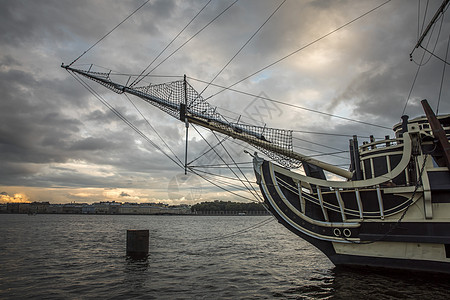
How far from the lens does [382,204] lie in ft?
43.6

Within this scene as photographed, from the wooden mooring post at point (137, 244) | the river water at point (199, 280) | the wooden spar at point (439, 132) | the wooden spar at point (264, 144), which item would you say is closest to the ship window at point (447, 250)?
the river water at point (199, 280)

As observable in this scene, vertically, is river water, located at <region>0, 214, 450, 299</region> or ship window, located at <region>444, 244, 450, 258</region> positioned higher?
ship window, located at <region>444, 244, 450, 258</region>

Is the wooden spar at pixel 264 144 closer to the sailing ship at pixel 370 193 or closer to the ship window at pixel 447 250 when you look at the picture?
the sailing ship at pixel 370 193

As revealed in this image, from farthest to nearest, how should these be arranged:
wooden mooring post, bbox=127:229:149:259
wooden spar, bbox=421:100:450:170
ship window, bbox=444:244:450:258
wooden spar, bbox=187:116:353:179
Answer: wooden mooring post, bbox=127:229:149:259 < wooden spar, bbox=187:116:353:179 < wooden spar, bbox=421:100:450:170 < ship window, bbox=444:244:450:258

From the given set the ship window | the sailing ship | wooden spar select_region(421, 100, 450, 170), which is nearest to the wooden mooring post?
the sailing ship

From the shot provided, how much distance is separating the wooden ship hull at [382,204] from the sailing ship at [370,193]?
3 centimetres

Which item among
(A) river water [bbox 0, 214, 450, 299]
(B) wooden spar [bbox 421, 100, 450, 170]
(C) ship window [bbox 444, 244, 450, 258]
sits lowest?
(A) river water [bbox 0, 214, 450, 299]

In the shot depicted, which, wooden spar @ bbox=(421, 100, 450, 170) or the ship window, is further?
wooden spar @ bbox=(421, 100, 450, 170)

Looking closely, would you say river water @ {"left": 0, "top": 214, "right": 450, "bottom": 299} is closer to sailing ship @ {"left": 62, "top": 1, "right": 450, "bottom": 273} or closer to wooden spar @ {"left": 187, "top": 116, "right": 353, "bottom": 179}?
sailing ship @ {"left": 62, "top": 1, "right": 450, "bottom": 273}

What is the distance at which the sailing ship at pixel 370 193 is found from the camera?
1237cm

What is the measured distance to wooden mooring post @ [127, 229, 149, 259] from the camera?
64.9 ft

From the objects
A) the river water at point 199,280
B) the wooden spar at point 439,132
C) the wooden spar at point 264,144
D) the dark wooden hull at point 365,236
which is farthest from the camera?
the wooden spar at point 264,144

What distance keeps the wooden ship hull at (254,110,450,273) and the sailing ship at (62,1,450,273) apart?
0.11 ft

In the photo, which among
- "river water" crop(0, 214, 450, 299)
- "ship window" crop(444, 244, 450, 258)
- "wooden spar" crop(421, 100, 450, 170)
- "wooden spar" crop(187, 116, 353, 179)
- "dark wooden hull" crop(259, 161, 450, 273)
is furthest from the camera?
"wooden spar" crop(187, 116, 353, 179)
